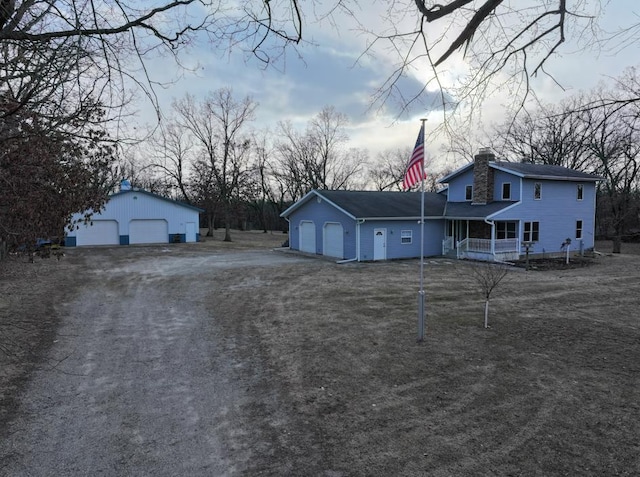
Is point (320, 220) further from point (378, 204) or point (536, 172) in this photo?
point (536, 172)

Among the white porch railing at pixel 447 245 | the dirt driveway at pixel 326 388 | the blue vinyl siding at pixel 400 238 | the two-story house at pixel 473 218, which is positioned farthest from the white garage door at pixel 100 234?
the white porch railing at pixel 447 245

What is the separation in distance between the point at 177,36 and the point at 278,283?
11.7 m

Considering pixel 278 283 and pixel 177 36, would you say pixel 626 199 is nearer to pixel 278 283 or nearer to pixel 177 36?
pixel 278 283

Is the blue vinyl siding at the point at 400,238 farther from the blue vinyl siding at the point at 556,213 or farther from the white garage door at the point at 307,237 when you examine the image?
the white garage door at the point at 307,237

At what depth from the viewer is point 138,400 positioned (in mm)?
5969

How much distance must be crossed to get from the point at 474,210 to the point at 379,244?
19.2ft

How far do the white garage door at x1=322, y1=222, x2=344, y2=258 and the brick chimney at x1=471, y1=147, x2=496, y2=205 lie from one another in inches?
329

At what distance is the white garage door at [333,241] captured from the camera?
77.8ft

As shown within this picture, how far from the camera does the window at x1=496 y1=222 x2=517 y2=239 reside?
24.0 meters

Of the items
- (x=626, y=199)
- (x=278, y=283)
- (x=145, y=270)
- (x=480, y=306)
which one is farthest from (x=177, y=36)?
(x=626, y=199)

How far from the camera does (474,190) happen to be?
2534cm

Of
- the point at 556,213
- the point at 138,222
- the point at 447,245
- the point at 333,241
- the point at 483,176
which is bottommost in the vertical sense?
the point at 447,245

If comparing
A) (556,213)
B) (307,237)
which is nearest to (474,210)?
(556,213)

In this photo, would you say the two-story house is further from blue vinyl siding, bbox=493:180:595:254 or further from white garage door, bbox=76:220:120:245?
white garage door, bbox=76:220:120:245
